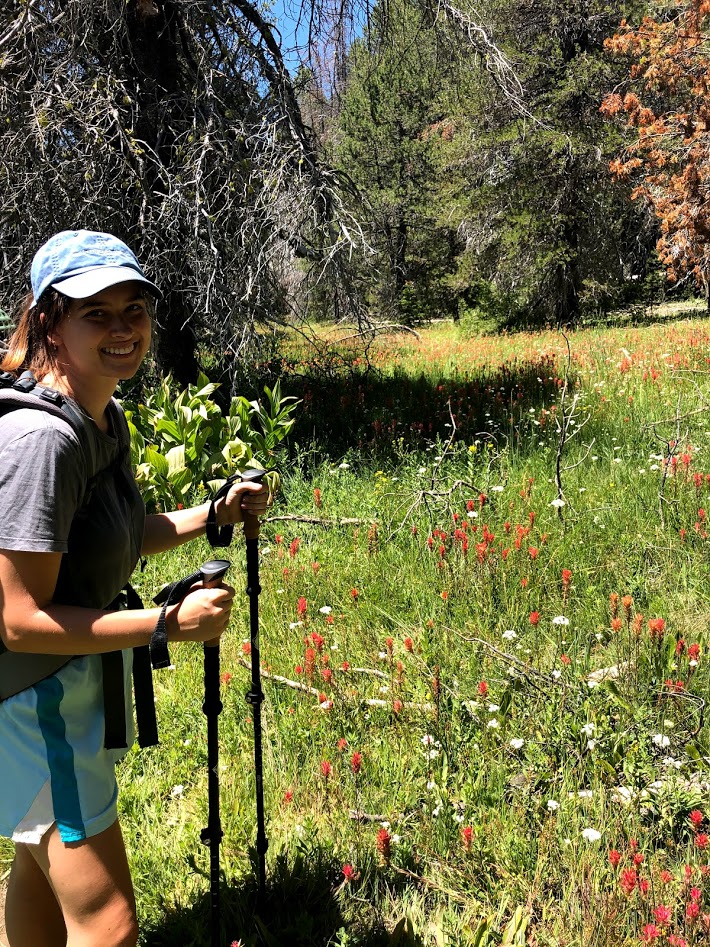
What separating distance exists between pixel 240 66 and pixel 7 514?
23.2 feet

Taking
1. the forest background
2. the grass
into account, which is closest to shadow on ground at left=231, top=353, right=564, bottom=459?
the forest background

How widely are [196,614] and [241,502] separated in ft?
1.87

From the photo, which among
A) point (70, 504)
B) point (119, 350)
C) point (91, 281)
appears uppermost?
point (91, 281)

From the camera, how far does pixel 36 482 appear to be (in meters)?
1.53

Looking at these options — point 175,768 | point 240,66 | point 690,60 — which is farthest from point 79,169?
point 690,60

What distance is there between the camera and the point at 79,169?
680 cm

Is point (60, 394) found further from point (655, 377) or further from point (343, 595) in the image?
point (655, 377)

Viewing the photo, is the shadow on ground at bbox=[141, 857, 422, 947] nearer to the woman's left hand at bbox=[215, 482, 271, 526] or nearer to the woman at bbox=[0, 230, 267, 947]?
the woman at bbox=[0, 230, 267, 947]

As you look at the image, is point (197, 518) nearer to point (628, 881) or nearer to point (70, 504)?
point (70, 504)

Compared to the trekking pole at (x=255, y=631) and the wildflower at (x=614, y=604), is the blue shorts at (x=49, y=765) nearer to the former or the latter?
the trekking pole at (x=255, y=631)

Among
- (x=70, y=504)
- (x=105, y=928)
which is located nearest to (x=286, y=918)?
(x=105, y=928)

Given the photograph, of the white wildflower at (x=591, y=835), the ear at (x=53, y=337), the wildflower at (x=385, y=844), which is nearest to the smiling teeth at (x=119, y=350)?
the ear at (x=53, y=337)

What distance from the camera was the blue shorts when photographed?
169 cm

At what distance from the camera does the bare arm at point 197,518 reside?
2.17 meters
